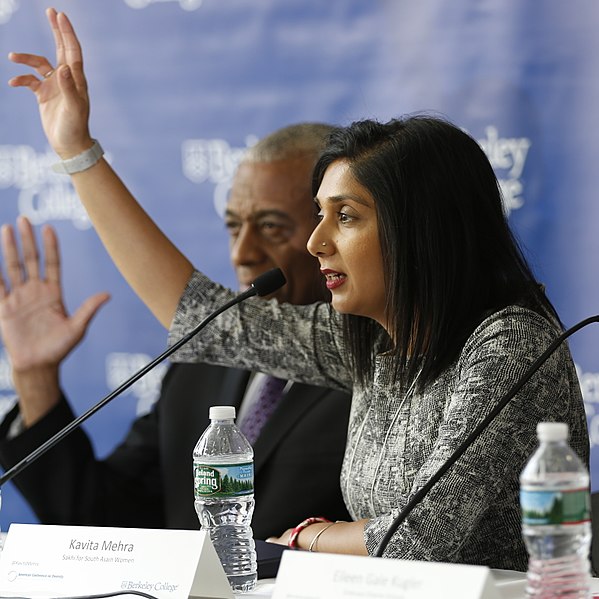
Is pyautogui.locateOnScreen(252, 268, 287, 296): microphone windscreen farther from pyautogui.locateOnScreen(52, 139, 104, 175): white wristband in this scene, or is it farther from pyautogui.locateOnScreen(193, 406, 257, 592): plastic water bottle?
pyautogui.locateOnScreen(52, 139, 104, 175): white wristband

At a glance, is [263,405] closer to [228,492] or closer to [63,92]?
[63,92]

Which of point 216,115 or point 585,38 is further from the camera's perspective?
point 216,115

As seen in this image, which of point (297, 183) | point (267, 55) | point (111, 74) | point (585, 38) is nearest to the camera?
point (585, 38)

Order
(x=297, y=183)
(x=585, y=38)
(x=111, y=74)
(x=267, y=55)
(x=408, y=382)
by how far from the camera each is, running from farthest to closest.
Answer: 1. (x=111, y=74)
2. (x=267, y=55)
3. (x=297, y=183)
4. (x=585, y=38)
5. (x=408, y=382)

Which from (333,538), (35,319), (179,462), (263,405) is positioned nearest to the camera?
(333,538)

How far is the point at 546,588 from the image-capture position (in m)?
1.12

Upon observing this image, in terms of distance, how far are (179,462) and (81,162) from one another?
0.88 meters

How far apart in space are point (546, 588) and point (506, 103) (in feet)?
5.44

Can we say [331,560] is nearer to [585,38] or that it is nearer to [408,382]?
[408,382]

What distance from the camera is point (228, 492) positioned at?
1502 mm

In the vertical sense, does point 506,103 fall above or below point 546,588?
above

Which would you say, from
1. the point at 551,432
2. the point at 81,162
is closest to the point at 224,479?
the point at 551,432

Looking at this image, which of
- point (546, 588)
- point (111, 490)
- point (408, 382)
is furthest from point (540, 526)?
point (111, 490)

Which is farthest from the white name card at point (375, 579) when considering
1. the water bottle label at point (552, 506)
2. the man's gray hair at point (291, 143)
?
the man's gray hair at point (291, 143)
